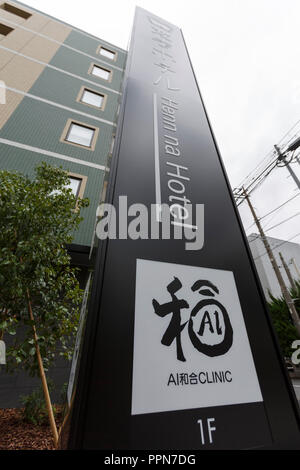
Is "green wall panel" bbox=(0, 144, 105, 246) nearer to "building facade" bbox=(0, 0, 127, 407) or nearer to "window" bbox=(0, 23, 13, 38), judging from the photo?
"building facade" bbox=(0, 0, 127, 407)

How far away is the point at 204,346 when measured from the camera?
1.09m

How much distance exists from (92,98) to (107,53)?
5.13 m

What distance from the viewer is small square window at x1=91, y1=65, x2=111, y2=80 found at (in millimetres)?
9912

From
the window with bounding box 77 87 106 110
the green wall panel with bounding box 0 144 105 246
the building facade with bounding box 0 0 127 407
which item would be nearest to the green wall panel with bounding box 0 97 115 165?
the building facade with bounding box 0 0 127 407

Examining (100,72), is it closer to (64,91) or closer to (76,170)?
(64,91)

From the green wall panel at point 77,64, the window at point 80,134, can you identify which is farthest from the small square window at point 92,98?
the window at point 80,134

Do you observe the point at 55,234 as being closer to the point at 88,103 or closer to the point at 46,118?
the point at 46,118

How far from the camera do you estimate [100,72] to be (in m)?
10.1

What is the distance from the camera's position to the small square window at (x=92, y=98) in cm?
862

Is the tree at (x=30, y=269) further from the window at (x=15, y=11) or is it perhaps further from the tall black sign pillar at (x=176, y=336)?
the window at (x=15, y=11)

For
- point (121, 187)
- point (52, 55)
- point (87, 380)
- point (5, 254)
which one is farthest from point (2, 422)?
point (52, 55)

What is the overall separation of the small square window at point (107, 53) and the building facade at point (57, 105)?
1 centimetres

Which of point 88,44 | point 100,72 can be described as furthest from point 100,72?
point 88,44
